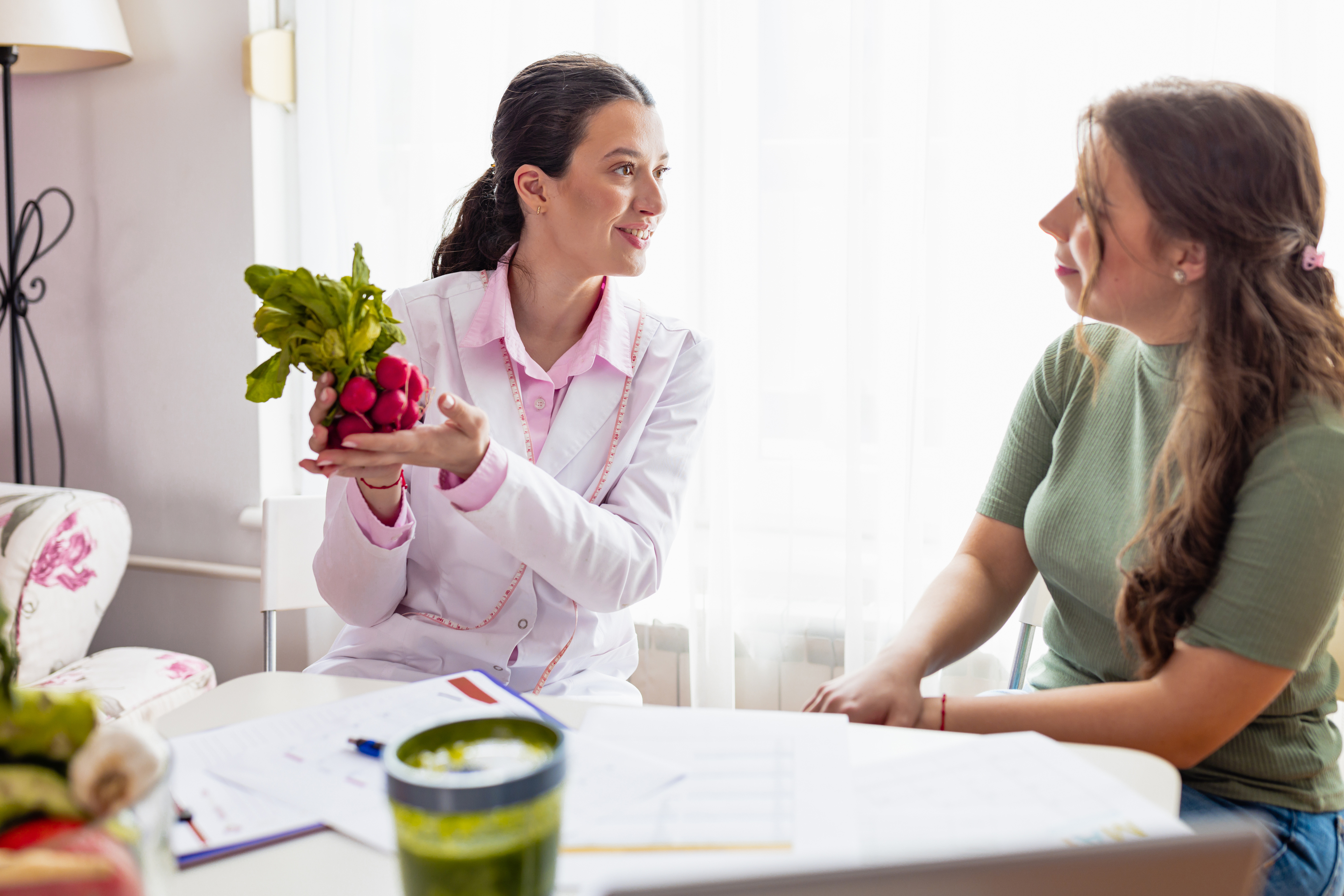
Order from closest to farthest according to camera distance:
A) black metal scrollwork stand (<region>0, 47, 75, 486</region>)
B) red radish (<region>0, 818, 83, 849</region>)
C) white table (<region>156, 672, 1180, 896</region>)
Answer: red radish (<region>0, 818, 83, 849</region>), white table (<region>156, 672, 1180, 896</region>), black metal scrollwork stand (<region>0, 47, 75, 486</region>)

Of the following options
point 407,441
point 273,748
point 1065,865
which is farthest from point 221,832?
point 1065,865

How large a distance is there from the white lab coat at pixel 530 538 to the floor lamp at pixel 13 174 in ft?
4.24

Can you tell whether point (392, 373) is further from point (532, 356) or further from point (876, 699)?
point (876, 699)

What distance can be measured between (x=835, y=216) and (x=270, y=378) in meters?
1.23

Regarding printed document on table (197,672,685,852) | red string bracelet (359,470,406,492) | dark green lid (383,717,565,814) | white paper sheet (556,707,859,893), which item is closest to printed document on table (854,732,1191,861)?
white paper sheet (556,707,859,893)

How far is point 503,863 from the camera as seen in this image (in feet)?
1.69

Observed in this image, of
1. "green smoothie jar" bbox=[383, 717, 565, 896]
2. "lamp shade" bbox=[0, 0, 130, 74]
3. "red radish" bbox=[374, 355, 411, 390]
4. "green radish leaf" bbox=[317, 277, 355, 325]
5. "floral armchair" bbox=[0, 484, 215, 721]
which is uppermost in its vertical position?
"lamp shade" bbox=[0, 0, 130, 74]

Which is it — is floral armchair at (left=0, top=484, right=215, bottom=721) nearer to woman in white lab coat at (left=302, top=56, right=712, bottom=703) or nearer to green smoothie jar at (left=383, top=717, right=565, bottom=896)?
woman in white lab coat at (left=302, top=56, right=712, bottom=703)

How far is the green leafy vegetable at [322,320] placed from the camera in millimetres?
1158

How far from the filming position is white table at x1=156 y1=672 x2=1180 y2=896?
2.24ft

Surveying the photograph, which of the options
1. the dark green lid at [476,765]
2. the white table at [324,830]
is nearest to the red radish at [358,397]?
the white table at [324,830]

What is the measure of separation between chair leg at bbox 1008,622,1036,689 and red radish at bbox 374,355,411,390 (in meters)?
1.05

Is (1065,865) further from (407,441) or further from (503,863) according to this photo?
Answer: (407,441)

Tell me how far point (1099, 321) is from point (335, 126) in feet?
5.90
